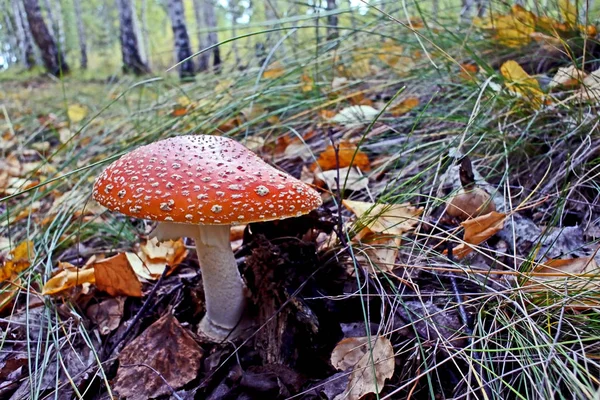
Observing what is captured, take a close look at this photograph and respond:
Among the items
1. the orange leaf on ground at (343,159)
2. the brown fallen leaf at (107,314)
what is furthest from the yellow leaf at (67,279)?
the orange leaf on ground at (343,159)

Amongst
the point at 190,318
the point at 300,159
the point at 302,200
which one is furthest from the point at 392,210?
the point at 300,159

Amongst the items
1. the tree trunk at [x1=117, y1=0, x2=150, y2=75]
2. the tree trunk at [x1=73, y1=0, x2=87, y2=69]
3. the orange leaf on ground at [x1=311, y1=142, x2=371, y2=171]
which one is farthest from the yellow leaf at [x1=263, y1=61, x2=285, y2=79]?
the tree trunk at [x1=73, y1=0, x2=87, y2=69]

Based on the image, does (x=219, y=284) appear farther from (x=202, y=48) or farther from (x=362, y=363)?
(x=202, y=48)

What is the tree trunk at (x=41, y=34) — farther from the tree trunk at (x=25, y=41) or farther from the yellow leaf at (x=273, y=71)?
the yellow leaf at (x=273, y=71)

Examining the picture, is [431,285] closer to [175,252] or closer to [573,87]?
[175,252]

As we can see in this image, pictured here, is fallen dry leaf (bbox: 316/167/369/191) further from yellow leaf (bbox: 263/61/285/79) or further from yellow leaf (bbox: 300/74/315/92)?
yellow leaf (bbox: 263/61/285/79)

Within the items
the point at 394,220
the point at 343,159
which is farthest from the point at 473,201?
the point at 343,159
